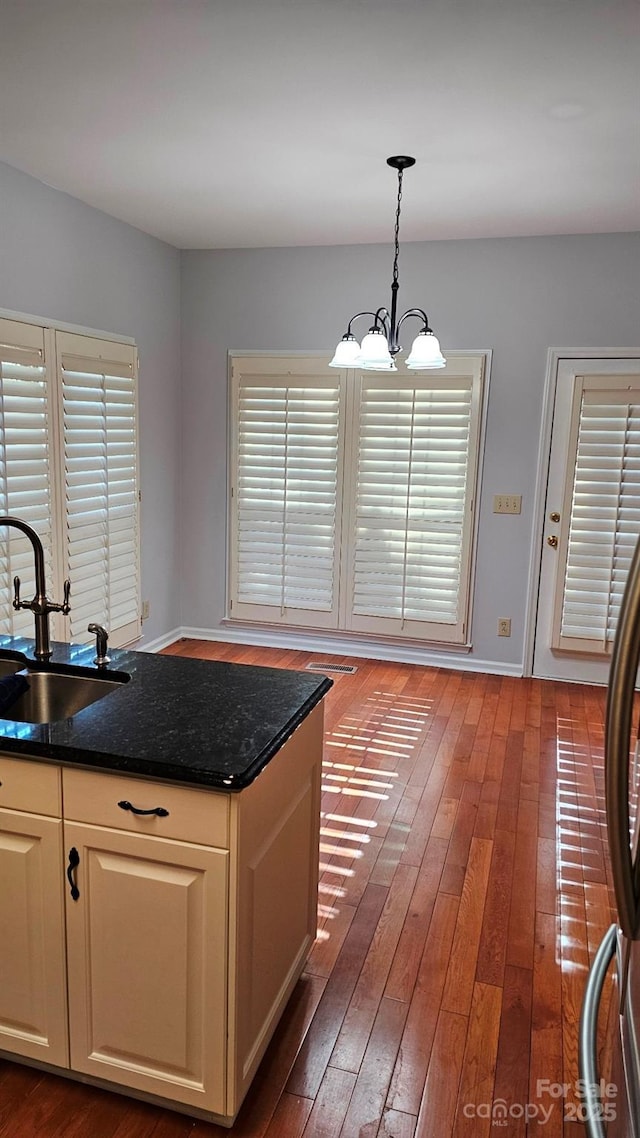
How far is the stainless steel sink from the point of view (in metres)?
2.01

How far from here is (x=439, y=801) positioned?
3.17 metres

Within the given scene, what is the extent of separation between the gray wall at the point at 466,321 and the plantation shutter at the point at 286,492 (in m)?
0.15

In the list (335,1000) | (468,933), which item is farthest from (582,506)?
(335,1000)

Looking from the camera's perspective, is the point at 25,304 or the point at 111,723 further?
the point at 25,304

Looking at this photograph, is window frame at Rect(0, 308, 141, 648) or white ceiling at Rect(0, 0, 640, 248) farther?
window frame at Rect(0, 308, 141, 648)

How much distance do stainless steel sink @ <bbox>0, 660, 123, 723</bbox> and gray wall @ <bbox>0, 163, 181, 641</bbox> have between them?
2117 millimetres

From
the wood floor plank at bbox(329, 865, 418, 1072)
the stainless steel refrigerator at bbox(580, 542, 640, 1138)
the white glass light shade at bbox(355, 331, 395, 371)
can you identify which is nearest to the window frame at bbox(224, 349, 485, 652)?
the white glass light shade at bbox(355, 331, 395, 371)

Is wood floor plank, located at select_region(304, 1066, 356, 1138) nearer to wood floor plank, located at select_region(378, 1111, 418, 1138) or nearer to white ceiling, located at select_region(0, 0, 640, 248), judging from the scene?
wood floor plank, located at select_region(378, 1111, 418, 1138)

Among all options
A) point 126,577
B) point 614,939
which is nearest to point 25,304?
point 126,577

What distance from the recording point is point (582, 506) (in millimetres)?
4422

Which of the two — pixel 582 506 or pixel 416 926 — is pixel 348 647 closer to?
pixel 582 506

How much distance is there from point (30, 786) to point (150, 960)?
432 millimetres

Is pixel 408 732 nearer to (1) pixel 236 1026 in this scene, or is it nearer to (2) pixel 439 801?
(2) pixel 439 801

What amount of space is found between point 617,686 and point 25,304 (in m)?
3.50
